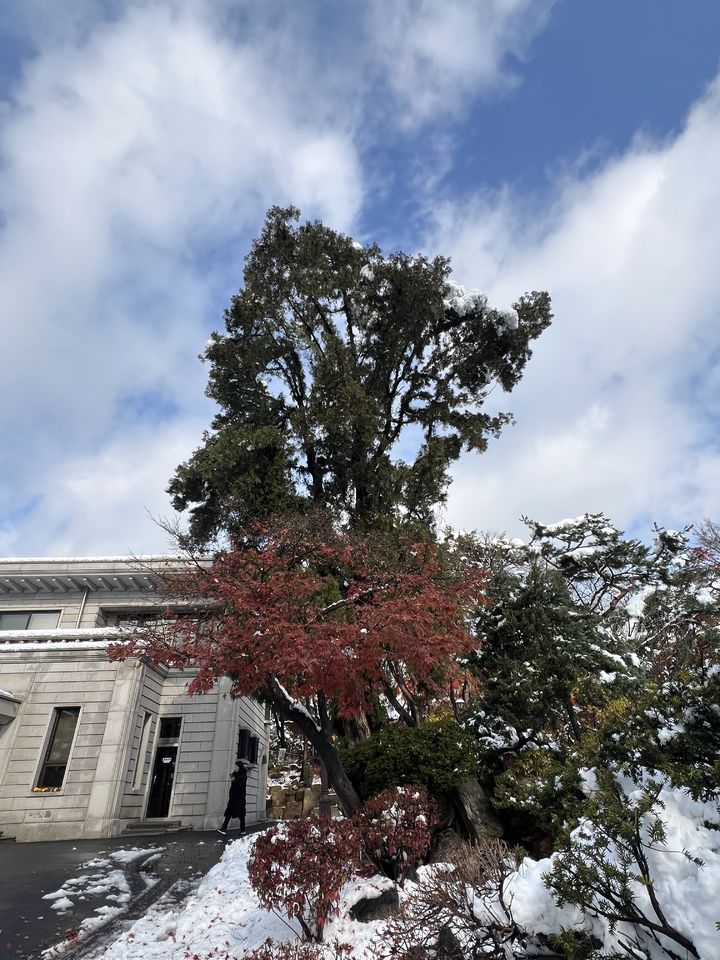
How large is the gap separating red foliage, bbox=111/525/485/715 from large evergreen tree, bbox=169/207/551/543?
3159 mm

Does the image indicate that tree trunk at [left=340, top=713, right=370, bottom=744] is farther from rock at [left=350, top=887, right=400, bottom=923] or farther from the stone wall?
the stone wall

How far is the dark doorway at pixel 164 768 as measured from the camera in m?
17.6

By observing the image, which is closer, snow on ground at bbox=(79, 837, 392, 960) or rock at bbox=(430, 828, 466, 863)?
snow on ground at bbox=(79, 837, 392, 960)

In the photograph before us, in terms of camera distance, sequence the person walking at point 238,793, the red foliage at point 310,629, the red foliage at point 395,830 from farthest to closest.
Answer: the person walking at point 238,793 < the red foliage at point 310,629 < the red foliage at point 395,830

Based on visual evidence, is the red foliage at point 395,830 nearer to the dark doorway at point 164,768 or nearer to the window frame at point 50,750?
the window frame at point 50,750

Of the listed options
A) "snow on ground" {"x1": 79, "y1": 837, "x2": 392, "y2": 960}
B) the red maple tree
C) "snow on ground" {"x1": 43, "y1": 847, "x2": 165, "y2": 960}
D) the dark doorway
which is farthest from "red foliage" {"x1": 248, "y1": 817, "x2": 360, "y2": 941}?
the dark doorway

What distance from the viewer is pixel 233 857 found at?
10305mm

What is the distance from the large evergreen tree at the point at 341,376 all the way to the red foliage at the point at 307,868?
8039 mm

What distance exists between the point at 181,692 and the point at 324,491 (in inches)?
416

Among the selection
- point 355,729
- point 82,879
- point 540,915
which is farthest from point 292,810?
point 540,915

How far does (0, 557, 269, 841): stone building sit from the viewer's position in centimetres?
1493

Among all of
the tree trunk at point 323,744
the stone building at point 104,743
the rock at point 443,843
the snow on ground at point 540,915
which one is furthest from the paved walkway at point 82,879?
the rock at point 443,843

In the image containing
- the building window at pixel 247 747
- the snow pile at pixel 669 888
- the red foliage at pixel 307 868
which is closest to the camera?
the snow pile at pixel 669 888

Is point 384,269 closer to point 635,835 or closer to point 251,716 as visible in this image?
point 635,835
